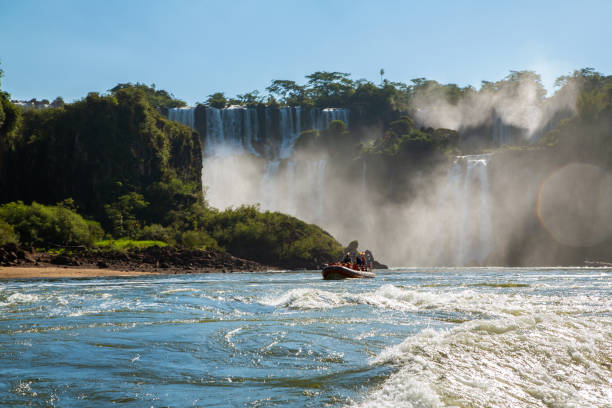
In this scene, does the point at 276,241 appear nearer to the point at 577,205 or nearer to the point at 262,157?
the point at 262,157

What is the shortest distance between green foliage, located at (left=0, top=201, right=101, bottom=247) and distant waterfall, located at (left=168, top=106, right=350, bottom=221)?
87.6ft

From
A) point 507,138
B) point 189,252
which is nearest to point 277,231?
point 189,252

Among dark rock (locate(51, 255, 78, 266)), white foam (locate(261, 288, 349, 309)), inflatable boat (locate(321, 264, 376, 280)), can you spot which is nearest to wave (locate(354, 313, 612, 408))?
white foam (locate(261, 288, 349, 309))

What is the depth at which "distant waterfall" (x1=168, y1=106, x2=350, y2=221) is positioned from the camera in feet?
256

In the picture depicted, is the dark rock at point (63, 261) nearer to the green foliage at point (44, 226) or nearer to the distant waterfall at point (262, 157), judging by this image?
the green foliage at point (44, 226)

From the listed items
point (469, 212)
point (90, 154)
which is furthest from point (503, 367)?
point (90, 154)

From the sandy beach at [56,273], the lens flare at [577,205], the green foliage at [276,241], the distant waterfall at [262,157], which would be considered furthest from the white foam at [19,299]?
the lens flare at [577,205]

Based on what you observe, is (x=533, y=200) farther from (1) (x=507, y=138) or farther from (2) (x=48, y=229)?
(2) (x=48, y=229)

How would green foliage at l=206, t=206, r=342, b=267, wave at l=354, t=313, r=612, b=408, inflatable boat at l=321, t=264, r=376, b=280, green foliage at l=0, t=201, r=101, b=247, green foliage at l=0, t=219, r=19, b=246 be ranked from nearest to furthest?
wave at l=354, t=313, r=612, b=408 → inflatable boat at l=321, t=264, r=376, b=280 → green foliage at l=0, t=219, r=19, b=246 → green foliage at l=0, t=201, r=101, b=247 → green foliage at l=206, t=206, r=342, b=267

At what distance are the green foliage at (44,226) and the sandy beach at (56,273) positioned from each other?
7870mm

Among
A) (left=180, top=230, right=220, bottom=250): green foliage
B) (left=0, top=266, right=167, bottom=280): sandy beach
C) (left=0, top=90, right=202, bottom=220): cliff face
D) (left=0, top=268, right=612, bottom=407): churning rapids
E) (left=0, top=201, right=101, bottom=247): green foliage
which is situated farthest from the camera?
(left=0, top=90, right=202, bottom=220): cliff face

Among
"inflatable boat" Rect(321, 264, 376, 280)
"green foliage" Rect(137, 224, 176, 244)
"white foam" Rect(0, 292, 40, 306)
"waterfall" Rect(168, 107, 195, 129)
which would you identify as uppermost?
"waterfall" Rect(168, 107, 195, 129)

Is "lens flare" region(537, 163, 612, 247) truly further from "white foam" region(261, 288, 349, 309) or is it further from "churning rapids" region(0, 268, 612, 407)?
"churning rapids" region(0, 268, 612, 407)

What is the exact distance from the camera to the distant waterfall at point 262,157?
77.9m
